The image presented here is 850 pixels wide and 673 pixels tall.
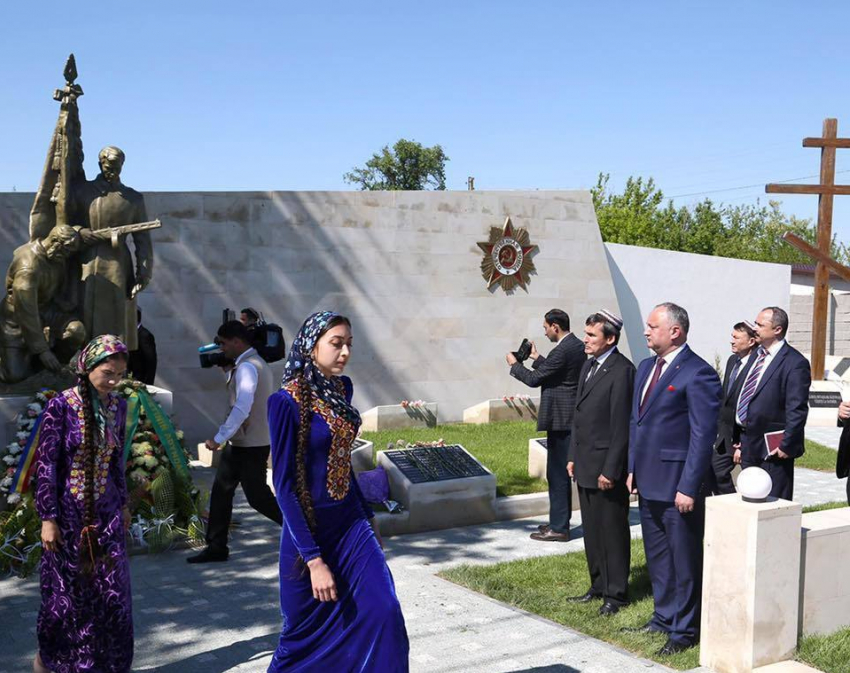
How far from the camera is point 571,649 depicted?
5.18 metres

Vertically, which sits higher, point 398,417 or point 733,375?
point 733,375

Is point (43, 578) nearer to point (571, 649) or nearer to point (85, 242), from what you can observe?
point (571, 649)

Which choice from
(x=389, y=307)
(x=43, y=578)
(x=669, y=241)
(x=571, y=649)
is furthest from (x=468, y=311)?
(x=669, y=241)

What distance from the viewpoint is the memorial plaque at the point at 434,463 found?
8.19 meters

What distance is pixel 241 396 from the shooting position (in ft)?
21.7

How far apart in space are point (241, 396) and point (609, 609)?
2.98 m

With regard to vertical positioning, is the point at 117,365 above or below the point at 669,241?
below

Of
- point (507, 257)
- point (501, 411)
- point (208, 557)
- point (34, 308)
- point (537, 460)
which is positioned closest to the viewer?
point (208, 557)

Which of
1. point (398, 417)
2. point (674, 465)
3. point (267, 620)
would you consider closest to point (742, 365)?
point (674, 465)

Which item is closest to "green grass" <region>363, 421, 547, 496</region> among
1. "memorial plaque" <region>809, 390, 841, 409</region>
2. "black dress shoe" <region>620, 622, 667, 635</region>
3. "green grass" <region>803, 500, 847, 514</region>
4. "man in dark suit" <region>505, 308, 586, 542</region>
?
"man in dark suit" <region>505, 308, 586, 542</region>

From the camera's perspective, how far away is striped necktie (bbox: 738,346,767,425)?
691 cm

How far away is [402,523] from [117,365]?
157 inches

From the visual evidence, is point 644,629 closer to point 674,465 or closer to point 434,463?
point 674,465

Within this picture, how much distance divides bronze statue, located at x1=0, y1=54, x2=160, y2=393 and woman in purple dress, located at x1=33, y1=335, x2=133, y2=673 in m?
4.04
